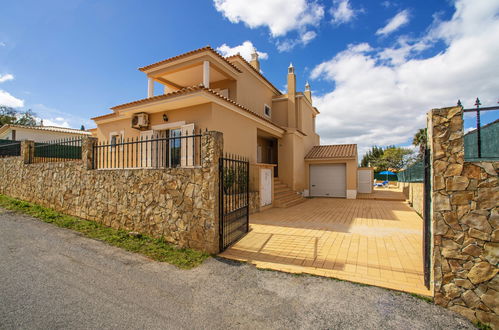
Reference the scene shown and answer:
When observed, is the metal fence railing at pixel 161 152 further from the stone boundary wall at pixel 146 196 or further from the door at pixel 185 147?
the stone boundary wall at pixel 146 196

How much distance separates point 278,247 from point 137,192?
4128mm

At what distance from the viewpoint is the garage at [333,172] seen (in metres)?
17.5

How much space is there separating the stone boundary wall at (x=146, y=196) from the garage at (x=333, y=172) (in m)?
14.3

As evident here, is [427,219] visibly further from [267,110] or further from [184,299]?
[267,110]

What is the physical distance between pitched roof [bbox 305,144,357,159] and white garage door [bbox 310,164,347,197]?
30.9 inches

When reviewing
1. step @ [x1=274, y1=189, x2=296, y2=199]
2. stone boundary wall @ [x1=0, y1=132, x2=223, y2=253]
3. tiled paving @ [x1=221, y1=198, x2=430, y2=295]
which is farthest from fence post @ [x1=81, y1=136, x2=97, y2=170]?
step @ [x1=274, y1=189, x2=296, y2=199]

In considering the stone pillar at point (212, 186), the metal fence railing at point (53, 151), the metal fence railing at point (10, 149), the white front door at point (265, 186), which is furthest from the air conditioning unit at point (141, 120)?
the stone pillar at point (212, 186)

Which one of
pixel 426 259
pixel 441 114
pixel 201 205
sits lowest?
pixel 426 259

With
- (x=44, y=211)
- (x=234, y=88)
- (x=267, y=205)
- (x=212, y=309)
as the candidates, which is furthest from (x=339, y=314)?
(x=234, y=88)

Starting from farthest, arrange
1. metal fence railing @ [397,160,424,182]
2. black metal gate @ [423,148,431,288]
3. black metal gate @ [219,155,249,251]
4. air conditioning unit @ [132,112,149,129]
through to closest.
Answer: air conditioning unit @ [132,112,149,129] → metal fence railing @ [397,160,424,182] → black metal gate @ [219,155,249,251] → black metal gate @ [423,148,431,288]

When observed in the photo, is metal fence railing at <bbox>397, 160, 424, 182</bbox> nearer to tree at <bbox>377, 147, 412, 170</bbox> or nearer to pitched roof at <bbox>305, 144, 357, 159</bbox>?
pitched roof at <bbox>305, 144, 357, 159</bbox>

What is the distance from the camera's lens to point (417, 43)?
8.32 meters

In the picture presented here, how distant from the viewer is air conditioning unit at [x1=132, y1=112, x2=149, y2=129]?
11312mm

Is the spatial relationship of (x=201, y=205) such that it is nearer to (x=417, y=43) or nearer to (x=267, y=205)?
(x=267, y=205)
